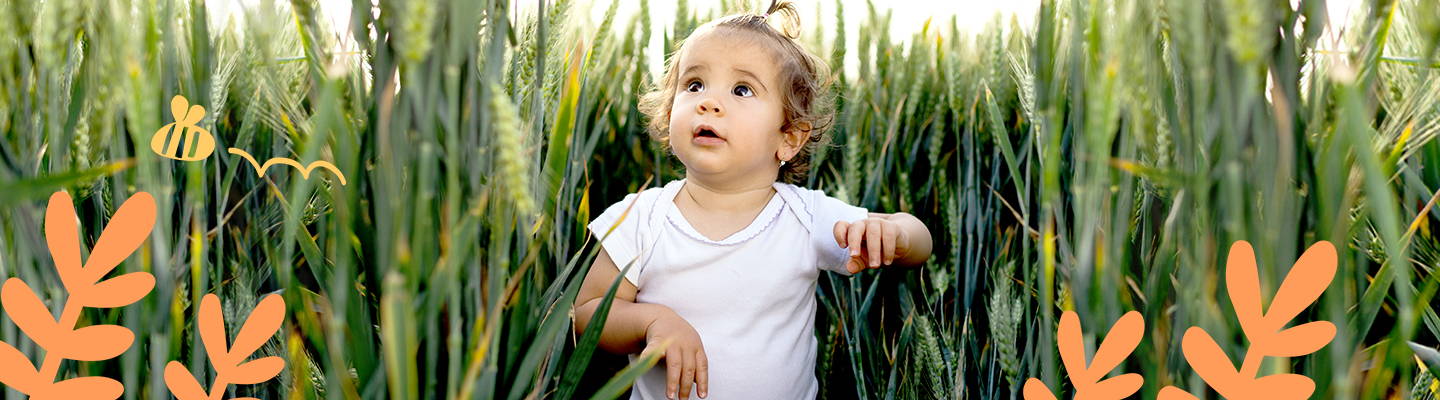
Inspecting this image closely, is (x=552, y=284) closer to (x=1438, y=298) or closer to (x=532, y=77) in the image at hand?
(x=532, y=77)

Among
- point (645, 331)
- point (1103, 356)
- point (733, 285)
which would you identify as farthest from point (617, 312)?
point (1103, 356)

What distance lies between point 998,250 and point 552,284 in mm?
1004

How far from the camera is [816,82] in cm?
142

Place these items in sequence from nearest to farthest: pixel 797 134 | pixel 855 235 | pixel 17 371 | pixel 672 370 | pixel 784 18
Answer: pixel 17 371 < pixel 672 370 < pixel 855 235 < pixel 797 134 < pixel 784 18

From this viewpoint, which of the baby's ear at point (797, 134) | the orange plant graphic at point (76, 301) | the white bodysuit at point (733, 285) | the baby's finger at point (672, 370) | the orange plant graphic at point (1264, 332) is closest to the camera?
the orange plant graphic at point (1264, 332)

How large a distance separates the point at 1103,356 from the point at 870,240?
0.61m

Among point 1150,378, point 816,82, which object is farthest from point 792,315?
point 1150,378

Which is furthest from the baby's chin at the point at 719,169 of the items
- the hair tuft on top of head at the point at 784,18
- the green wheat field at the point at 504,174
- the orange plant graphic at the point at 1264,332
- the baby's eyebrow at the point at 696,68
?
the orange plant graphic at the point at 1264,332

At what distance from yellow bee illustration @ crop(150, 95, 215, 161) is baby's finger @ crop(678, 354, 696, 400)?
1.72ft

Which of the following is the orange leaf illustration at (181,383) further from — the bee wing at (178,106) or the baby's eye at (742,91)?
the baby's eye at (742,91)

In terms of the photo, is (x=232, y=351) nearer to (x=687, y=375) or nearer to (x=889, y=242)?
(x=687, y=375)

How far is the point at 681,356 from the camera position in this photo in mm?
1000

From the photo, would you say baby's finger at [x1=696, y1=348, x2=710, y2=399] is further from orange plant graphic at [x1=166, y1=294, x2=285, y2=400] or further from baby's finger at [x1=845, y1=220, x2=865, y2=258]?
orange plant graphic at [x1=166, y1=294, x2=285, y2=400]

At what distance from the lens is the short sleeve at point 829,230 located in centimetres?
Answer: 124
